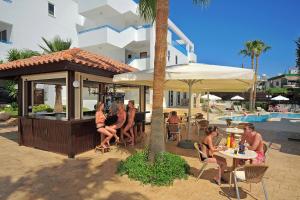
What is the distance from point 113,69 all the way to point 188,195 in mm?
5773

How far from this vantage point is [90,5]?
902 inches

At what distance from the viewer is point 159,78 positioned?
574cm

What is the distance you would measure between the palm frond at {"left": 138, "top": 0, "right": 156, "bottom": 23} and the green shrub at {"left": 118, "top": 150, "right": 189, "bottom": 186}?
401cm

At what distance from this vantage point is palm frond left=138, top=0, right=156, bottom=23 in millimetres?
6806

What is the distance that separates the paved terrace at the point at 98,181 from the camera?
4.81 m

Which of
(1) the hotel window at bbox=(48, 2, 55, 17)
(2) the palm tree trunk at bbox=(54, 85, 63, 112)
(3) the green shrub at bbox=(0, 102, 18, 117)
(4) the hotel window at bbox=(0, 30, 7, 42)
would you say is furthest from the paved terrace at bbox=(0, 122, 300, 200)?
(1) the hotel window at bbox=(48, 2, 55, 17)

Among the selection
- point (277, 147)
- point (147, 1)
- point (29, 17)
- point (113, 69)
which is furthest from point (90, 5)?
point (277, 147)

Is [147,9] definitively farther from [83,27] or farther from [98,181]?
[83,27]

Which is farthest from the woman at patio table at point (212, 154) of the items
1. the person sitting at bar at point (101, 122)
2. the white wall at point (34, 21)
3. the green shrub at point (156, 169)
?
→ the white wall at point (34, 21)

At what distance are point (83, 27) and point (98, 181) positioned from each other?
23106 mm

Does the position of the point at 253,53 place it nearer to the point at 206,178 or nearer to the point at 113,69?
the point at 113,69

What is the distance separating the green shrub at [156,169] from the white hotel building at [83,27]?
47.5 feet

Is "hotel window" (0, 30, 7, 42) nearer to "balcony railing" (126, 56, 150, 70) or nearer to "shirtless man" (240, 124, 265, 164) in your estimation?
"balcony railing" (126, 56, 150, 70)

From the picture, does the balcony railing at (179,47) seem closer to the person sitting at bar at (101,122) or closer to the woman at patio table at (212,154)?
the person sitting at bar at (101,122)
